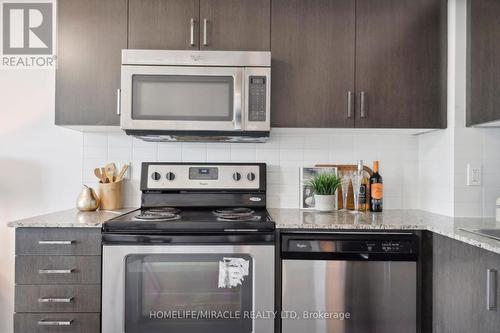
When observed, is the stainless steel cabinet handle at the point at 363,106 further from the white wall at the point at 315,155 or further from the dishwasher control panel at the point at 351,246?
the dishwasher control panel at the point at 351,246

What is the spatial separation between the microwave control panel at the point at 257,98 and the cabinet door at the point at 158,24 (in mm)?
426

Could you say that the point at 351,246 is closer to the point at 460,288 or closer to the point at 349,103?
the point at 460,288

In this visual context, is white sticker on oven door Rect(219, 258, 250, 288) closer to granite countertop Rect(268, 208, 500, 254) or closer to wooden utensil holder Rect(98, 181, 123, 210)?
granite countertop Rect(268, 208, 500, 254)

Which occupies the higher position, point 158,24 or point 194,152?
point 158,24

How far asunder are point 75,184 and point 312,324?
1738 mm

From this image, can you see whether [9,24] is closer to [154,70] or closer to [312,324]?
[154,70]

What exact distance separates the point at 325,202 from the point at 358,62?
843 millimetres

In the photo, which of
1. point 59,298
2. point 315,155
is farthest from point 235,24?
point 59,298

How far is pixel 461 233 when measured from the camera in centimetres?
132

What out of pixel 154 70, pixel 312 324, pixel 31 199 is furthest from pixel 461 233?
pixel 31 199

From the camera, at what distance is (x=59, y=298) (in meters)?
1.52

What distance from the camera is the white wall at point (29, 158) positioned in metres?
2.15

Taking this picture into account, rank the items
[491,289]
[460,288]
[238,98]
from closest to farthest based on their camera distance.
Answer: [491,289]
[460,288]
[238,98]

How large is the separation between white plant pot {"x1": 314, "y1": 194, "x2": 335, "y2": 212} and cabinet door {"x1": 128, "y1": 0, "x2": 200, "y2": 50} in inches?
46.0
